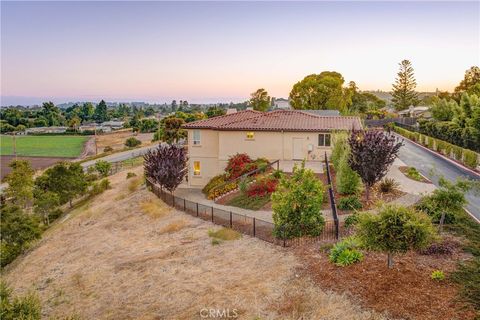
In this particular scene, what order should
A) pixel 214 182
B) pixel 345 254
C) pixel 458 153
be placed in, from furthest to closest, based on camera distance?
pixel 458 153, pixel 214 182, pixel 345 254

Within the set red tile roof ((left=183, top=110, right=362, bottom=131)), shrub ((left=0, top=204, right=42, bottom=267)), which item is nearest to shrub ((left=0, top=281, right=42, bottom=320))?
shrub ((left=0, top=204, right=42, bottom=267))

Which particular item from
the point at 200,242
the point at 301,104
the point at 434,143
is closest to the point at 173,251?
the point at 200,242

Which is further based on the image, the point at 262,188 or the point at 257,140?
the point at 257,140

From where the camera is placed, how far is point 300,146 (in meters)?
36.1

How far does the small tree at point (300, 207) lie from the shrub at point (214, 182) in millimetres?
15492

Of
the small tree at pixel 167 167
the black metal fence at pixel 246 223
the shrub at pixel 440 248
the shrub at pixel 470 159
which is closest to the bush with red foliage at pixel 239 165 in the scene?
the small tree at pixel 167 167

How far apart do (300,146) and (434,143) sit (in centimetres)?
2200

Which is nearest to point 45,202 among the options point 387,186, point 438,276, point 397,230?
point 387,186

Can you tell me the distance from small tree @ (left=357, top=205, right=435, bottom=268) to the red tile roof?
2237cm

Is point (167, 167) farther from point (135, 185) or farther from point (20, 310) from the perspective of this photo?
point (20, 310)

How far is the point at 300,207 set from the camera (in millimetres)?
18375

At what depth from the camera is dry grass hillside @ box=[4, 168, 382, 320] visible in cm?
1303

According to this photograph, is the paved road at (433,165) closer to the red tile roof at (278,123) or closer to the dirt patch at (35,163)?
the red tile roof at (278,123)

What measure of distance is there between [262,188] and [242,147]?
28.3 ft
